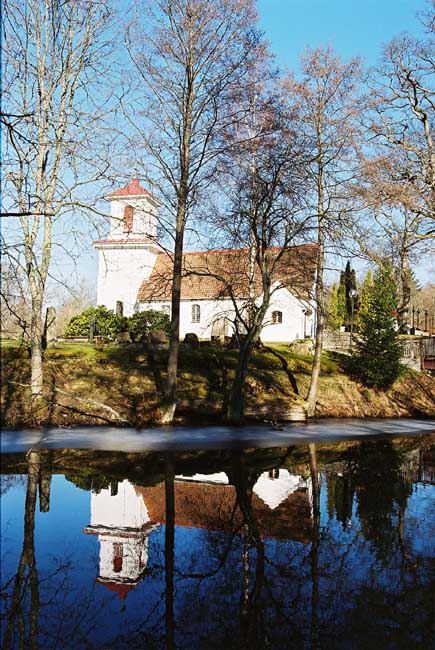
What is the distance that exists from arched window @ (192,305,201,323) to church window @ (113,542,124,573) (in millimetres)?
34897

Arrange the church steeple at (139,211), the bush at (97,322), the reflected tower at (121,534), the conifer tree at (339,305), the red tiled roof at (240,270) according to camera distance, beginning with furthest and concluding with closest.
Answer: the conifer tree at (339,305), the bush at (97,322), the red tiled roof at (240,270), the church steeple at (139,211), the reflected tower at (121,534)

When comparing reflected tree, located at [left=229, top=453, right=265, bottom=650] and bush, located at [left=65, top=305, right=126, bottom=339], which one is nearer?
reflected tree, located at [left=229, top=453, right=265, bottom=650]

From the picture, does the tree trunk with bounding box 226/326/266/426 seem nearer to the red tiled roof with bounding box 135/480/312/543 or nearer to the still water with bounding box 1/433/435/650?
the still water with bounding box 1/433/435/650

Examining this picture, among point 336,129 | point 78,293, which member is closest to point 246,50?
point 336,129

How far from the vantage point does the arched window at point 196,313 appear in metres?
40.8

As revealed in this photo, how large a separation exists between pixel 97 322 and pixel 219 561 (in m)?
24.7

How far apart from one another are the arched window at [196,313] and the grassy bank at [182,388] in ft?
53.9

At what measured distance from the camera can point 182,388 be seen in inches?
725

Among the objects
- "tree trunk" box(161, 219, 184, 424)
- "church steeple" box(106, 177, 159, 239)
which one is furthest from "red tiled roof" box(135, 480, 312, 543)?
"church steeple" box(106, 177, 159, 239)

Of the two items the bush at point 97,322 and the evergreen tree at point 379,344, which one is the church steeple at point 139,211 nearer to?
the evergreen tree at point 379,344

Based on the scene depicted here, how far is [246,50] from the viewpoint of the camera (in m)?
16.1

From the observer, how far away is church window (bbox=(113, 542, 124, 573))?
5183 millimetres

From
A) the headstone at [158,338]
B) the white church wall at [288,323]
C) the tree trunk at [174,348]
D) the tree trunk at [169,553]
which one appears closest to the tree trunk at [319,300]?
the tree trunk at [174,348]

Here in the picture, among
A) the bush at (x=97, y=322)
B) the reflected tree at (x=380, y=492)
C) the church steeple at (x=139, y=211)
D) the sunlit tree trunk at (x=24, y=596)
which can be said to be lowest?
the reflected tree at (x=380, y=492)
